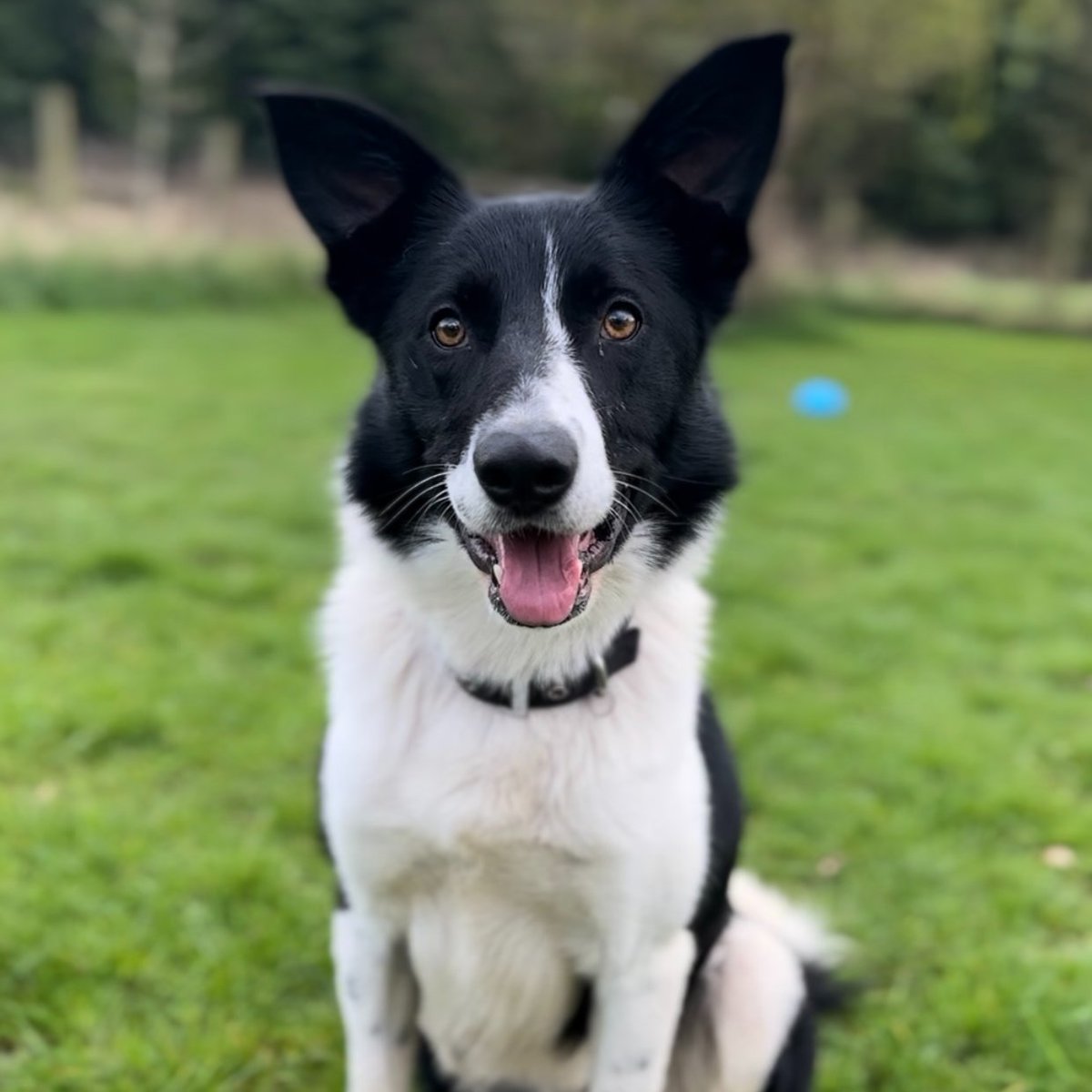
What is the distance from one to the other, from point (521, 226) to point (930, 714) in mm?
2834

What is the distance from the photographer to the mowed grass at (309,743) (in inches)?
97.3

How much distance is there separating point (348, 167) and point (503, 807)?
115cm

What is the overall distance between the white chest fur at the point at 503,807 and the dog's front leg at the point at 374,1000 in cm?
4

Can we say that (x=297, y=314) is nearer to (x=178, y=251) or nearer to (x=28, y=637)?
(x=178, y=251)

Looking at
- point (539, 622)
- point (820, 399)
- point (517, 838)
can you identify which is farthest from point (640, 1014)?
point (820, 399)

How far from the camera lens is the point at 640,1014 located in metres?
1.88

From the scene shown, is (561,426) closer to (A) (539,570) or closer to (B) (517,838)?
(A) (539,570)

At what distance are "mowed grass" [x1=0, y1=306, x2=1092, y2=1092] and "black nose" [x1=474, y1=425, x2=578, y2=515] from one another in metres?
1.46

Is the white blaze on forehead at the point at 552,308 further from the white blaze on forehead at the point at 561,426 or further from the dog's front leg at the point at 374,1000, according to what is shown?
the dog's front leg at the point at 374,1000

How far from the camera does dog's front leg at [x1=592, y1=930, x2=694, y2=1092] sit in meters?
1.86

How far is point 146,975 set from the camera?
8.30ft

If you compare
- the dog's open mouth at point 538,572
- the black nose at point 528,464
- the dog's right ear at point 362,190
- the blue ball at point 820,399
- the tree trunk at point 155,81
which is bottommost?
the tree trunk at point 155,81

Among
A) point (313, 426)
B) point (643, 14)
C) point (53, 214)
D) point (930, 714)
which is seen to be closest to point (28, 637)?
point (930, 714)

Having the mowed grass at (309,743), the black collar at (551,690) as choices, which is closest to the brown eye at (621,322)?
the black collar at (551,690)
